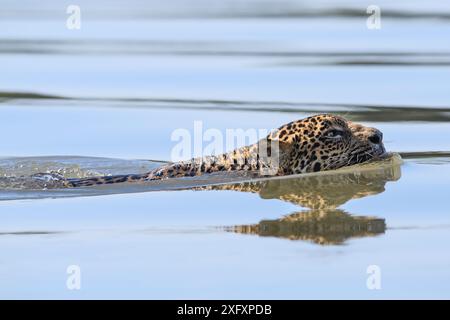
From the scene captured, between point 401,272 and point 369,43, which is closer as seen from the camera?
point 401,272

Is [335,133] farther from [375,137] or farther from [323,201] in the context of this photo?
[323,201]

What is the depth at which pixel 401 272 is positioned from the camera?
10.1 meters

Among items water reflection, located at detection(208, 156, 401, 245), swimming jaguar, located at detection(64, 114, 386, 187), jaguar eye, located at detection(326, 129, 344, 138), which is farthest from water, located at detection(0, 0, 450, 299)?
jaguar eye, located at detection(326, 129, 344, 138)

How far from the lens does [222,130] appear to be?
17.2m

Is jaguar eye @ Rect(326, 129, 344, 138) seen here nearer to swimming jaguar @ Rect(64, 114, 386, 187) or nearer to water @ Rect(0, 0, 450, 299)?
swimming jaguar @ Rect(64, 114, 386, 187)

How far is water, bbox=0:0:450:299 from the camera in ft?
33.2

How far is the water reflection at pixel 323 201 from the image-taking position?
11227mm

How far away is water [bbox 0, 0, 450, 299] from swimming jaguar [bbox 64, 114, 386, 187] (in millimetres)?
219

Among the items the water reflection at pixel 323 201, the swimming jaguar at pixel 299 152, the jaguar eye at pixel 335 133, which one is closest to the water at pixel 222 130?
the water reflection at pixel 323 201

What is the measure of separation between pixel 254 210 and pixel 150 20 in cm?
1652

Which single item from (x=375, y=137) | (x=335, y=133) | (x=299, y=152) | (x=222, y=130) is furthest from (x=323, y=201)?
(x=222, y=130)
